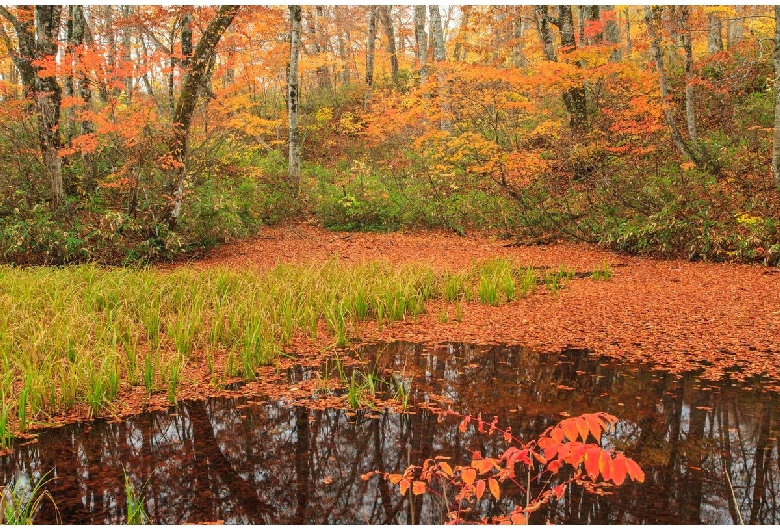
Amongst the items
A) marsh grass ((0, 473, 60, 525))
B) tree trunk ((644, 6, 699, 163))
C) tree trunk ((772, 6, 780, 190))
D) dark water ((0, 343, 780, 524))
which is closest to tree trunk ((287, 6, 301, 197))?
tree trunk ((644, 6, 699, 163))

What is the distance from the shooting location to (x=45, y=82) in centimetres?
995

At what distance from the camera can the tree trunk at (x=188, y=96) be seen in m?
9.98

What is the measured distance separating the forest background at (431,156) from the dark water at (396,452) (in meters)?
5.65

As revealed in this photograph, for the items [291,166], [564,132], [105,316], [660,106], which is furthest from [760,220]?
[291,166]

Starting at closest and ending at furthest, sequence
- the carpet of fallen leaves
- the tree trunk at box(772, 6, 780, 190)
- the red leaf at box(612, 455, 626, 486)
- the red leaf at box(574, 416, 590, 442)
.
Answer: the red leaf at box(612, 455, 626, 486) → the red leaf at box(574, 416, 590, 442) → the carpet of fallen leaves → the tree trunk at box(772, 6, 780, 190)

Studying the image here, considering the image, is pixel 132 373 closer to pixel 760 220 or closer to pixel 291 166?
pixel 760 220

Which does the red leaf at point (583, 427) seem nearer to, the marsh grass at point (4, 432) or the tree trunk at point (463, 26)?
the marsh grass at point (4, 432)

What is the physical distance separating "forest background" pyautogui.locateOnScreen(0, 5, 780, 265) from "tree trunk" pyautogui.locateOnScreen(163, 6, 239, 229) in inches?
1.5

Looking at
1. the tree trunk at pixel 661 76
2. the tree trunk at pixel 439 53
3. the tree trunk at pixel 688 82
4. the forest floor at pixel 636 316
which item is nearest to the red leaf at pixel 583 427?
the forest floor at pixel 636 316

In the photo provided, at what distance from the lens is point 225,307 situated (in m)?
6.08

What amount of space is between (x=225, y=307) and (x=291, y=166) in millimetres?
9076

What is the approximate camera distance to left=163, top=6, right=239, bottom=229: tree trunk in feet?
32.8

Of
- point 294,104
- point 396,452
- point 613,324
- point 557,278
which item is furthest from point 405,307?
point 294,104

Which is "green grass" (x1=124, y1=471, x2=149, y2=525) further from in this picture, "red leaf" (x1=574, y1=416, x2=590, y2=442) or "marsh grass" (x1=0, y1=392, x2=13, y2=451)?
"red leaf" (x1=574, y1=416, x2=590, y2=442)
